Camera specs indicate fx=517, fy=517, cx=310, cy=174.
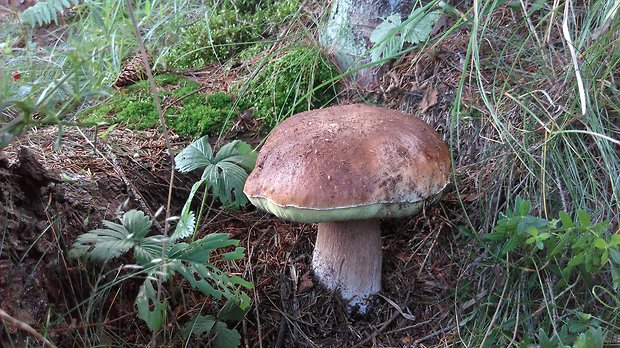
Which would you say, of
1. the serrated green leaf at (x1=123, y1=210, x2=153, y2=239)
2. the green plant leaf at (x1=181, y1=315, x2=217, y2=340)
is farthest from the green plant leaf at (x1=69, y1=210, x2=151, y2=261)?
the green plant leaf at (x1=181, y1=315, x2=217, y2=340)

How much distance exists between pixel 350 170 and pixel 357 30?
1.21 m

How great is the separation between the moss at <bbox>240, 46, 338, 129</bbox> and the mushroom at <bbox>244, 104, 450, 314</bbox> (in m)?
0.58

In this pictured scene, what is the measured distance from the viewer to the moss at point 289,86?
253cm

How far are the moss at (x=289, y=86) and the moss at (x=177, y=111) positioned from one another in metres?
0.14

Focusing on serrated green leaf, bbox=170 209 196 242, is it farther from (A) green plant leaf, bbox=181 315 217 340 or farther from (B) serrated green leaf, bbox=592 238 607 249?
(B) serrated green leaf, bbox=592 238 607 249

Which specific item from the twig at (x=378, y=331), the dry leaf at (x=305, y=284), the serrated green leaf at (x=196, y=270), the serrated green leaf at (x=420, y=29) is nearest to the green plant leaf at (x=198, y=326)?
the serrated green leaf at (x=196, y=270)

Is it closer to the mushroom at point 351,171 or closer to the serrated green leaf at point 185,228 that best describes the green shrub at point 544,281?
the mushroom at point 351,171

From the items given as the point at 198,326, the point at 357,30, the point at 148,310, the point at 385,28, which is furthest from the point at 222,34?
the point at 148,310

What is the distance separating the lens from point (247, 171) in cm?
208

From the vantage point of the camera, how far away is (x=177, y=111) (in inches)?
101

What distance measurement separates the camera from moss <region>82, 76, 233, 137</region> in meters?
2.49

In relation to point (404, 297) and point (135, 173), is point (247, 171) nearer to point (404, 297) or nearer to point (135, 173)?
point (135, 173)

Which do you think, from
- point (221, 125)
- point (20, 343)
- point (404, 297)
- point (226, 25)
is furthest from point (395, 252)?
point (226, 25)

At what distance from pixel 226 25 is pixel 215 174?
140cm
